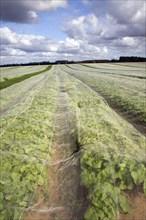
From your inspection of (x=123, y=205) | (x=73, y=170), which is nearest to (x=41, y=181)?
(x=73, y=170)

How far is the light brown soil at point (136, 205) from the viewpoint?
6.68 m

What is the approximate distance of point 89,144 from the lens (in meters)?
9.92

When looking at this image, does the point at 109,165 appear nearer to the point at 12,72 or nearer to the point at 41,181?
the point at 41,181

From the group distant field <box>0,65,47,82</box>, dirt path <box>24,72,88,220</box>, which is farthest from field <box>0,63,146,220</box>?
distant field <box>0,65,47,82</box>

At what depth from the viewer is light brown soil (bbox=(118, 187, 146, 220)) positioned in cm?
668

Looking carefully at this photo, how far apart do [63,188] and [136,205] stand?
2318mm

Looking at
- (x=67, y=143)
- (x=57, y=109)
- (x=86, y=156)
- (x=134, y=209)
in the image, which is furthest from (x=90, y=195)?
(x=57, y=109)

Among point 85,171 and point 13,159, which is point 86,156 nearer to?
point 85,171

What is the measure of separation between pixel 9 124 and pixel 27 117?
1.41m

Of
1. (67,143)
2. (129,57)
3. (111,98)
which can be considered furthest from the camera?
(129,57)

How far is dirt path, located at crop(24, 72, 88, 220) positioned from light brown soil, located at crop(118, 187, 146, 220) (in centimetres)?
124

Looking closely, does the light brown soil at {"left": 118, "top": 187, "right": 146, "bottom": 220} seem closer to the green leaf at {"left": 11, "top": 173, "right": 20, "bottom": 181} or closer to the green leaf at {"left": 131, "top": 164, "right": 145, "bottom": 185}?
the green leaf at {"left": 131, "top": 164, "right": 145, "bottom": 185}

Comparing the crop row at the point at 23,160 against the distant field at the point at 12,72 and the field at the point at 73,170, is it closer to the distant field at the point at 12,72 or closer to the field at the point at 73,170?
the field at the point at 73,170

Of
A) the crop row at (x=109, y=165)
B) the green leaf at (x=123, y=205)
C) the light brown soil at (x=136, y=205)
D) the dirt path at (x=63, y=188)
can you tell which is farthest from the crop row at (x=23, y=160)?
the light brown soil at (x=136, y=205)
